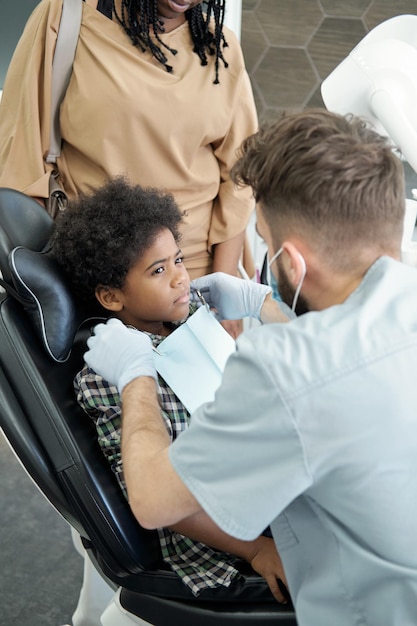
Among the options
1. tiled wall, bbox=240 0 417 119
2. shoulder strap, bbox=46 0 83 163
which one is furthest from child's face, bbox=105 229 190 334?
tiled wall, bbox=240 0 417 119

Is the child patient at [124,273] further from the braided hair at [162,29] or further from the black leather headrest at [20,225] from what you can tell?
the braided hair at [162,29]

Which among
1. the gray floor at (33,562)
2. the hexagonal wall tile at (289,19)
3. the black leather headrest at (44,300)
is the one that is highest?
the black leather headrest at (44,300)

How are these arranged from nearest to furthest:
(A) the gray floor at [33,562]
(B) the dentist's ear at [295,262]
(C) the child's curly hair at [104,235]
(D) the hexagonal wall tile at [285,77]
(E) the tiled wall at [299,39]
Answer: (B) the dentist's ear at [295,262], (C) the child's curly hair at [104,235], (A) the gray floor at [33,562], (E) the tiled wall at [299,39], (D) the hexagonal wall tile at [285,77]

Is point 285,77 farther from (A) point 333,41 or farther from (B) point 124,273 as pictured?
(B) point 124,273

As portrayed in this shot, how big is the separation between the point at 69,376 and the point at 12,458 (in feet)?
3.98

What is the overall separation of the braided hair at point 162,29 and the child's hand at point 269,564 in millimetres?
1016

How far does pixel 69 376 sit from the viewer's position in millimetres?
1306

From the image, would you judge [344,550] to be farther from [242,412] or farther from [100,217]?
[100,217]

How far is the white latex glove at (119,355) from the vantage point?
1.13 metres

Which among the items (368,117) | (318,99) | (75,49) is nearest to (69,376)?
(75,49)

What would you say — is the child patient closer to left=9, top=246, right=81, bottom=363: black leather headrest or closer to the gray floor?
left=9, top=246, right=81, bottom=363: black leather headrest

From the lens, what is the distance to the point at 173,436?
129 centimetres

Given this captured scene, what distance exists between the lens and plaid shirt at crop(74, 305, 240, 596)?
3.93 feet

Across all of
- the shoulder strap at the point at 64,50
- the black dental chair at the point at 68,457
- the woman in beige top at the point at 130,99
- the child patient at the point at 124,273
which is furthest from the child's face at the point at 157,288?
the shoulder strap at the point at 64,50
